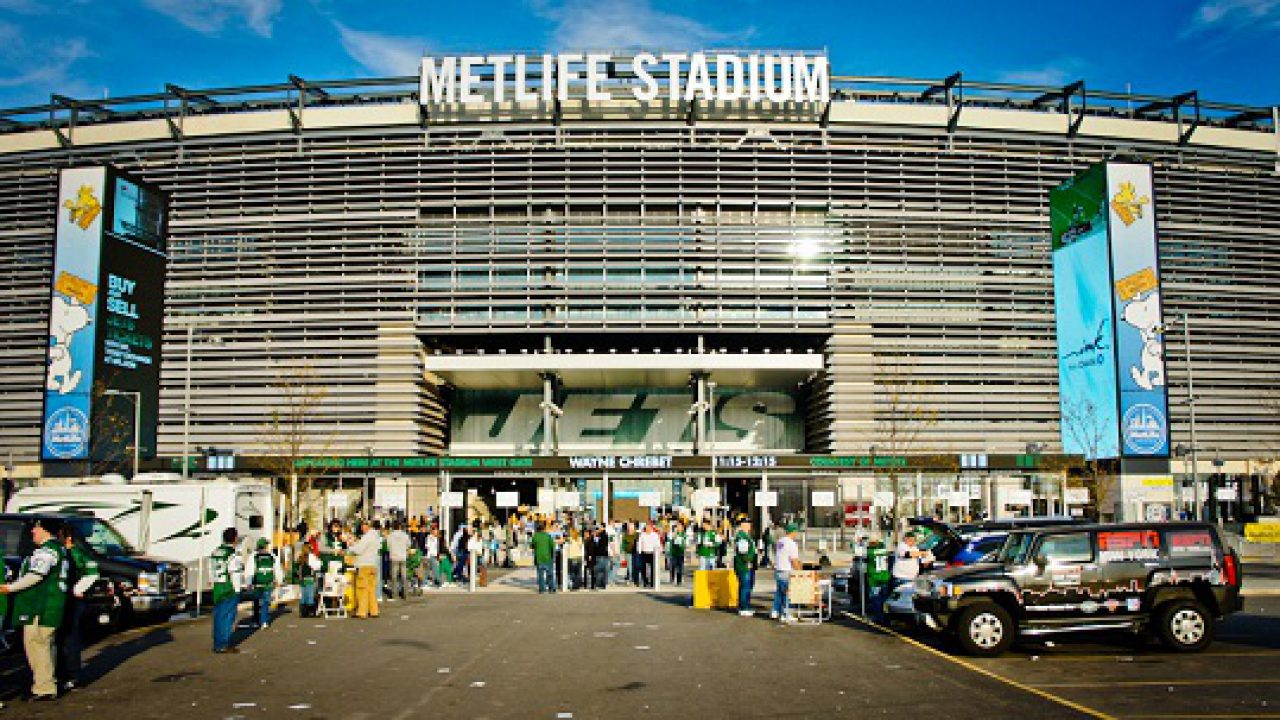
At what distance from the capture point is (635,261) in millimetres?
53531

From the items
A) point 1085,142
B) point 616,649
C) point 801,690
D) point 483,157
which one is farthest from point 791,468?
point 801,690

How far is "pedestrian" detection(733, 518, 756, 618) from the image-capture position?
20.0 meters

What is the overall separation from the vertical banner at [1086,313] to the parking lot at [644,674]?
26968 mm

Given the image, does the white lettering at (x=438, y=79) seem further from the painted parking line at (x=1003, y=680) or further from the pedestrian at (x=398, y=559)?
the painted parking line at (x=1003, y=680)

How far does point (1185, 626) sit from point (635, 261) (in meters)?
40.9

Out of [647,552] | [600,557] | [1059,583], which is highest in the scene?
[1059,583]

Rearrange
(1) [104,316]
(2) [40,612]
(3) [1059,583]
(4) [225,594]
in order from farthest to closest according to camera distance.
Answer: (1) [104,316], (4) [225,594], (3) [1059,583], (2) [40,612]

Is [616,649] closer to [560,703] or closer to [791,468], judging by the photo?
[560,703]

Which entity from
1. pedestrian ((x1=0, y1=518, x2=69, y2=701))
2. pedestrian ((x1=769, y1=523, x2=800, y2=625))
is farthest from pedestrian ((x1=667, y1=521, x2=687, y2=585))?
pedestrian ((x1=0, y1=518, x2=69, y2=701))

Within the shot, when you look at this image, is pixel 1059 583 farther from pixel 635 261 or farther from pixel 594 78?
pixel 594 78

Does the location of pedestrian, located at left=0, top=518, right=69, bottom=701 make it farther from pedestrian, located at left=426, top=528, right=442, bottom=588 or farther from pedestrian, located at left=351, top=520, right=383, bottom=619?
pedestrian, located at left=426, top=528, right=442, bottom=588

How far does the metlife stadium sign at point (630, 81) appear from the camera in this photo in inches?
2112

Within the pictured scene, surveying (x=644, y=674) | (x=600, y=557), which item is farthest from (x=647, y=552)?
(x=644, y=674)

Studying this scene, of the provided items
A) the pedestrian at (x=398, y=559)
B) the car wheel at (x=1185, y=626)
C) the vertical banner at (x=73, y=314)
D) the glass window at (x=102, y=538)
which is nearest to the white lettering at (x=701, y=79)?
the vertical banner at (x=73, y=314)
